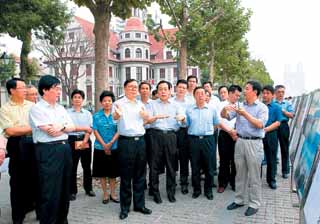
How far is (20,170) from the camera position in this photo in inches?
168

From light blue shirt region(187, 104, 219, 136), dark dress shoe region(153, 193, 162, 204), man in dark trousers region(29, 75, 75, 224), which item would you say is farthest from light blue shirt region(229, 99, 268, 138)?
man in dark trousers region(29, 75, 75, 224)

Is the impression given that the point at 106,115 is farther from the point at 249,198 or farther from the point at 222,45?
the point at 222,45

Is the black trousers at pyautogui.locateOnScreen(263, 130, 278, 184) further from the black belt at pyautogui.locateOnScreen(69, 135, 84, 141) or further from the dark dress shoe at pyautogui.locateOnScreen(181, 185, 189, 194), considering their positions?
the black belt at pyautogui.locateOnScreen(69, 135, 84, 141)

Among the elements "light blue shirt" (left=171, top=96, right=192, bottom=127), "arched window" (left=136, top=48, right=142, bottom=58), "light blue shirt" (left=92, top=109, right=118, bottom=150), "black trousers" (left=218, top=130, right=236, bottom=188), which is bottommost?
"black trousers" (left=218, top=130, right=236, bottom=188)

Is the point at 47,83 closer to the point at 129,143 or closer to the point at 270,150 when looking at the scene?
the point at 129,143

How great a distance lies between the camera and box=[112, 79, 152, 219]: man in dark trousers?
4.46 m

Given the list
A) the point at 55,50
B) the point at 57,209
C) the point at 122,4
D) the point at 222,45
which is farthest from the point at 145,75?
the point at 57,209

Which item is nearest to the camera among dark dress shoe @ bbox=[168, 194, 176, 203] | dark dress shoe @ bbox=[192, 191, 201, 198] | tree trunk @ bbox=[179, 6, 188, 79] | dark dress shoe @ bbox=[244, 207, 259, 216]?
dark dress shoe @ bbox=[244, 207, 259, 216]

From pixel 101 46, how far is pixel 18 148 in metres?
3.37

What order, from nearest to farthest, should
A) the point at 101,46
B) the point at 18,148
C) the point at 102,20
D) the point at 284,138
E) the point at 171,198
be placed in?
the point at 18,148 → the point at 171,198 → the point at 284,138 → the point at 102,20 → the point at 101,46

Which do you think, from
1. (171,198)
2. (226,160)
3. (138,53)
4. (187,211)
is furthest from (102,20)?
(138,53)

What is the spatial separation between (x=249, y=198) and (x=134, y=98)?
2.21 meters

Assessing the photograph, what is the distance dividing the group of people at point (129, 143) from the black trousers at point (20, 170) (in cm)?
1

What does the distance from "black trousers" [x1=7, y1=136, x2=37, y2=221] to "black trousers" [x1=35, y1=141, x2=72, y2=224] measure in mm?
694
